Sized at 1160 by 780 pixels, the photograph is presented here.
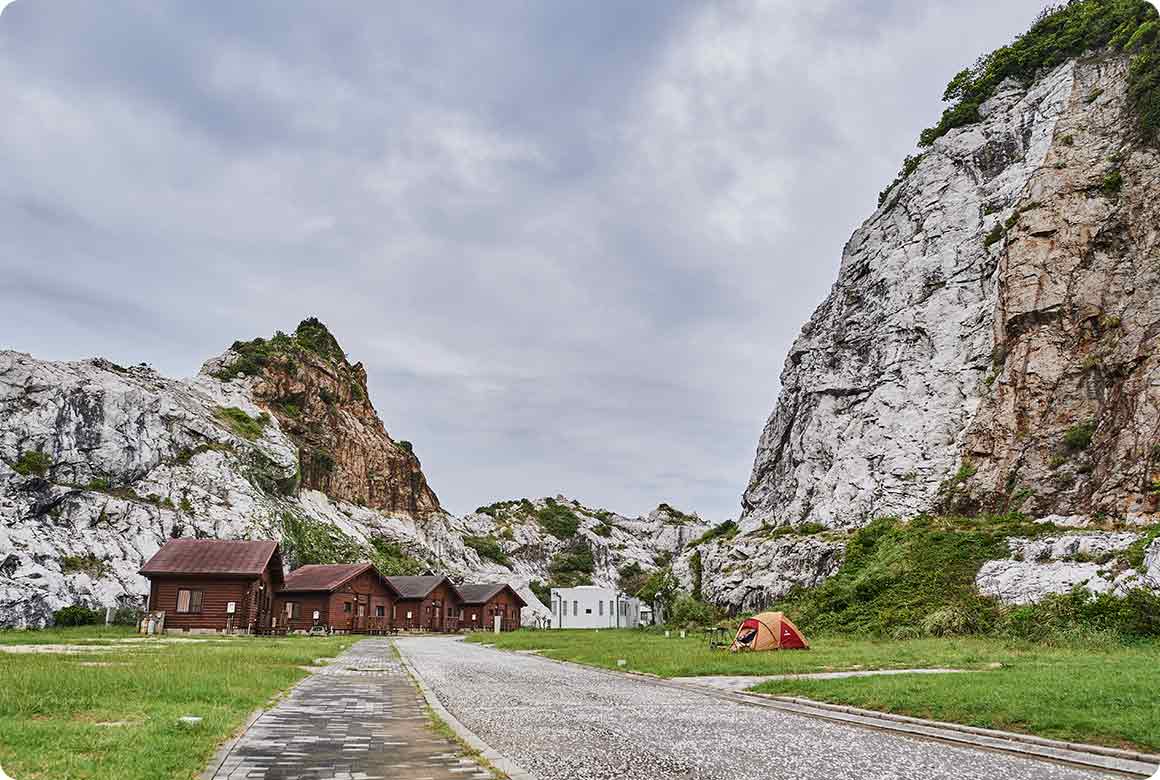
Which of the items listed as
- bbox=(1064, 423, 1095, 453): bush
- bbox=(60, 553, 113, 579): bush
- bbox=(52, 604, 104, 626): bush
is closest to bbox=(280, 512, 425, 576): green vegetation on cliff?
bbox=(60, 553, 113, 579): bush

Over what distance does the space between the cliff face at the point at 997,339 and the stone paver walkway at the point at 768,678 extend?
21584 millimetres

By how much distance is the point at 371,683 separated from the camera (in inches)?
743

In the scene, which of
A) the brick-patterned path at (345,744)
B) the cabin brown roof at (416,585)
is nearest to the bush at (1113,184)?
the brick-patterned path at (345,744)

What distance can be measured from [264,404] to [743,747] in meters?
89.6

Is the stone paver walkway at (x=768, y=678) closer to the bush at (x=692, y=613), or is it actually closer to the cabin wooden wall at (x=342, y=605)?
the bush at (x=692, y=613)

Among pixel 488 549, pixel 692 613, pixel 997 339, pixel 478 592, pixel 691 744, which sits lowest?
pixel 691 744

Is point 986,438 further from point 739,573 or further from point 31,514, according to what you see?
point 31,514

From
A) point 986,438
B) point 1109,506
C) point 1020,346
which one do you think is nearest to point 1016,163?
point 1020,346

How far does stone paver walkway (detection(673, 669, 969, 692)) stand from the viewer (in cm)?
1888

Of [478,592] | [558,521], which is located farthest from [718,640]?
[558,521]

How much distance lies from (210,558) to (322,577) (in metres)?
14.9

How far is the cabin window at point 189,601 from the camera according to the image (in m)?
49.3

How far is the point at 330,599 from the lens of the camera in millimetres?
62000

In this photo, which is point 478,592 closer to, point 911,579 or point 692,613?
point 692,613
